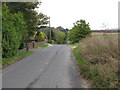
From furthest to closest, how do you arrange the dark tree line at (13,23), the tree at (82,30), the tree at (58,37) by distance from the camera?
1. the tree at (58,37)
2. the tree at (82,30)
3. the dark tree line at (13,23)

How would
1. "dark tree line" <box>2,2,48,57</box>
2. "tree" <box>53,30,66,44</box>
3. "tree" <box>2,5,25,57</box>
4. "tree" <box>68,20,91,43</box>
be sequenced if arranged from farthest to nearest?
"tree" <box>53,30,66,44</box>
"tree" <box>68,20,91,43</box>
"dark tree line" <box>2,2,48,57</box>
"tree" <box>2,5,25,57</box>

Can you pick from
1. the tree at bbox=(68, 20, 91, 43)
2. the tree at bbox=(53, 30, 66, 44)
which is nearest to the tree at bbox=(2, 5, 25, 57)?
the tree at bbox=(68, 20, 91, 43)

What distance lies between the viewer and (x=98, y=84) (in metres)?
6.26

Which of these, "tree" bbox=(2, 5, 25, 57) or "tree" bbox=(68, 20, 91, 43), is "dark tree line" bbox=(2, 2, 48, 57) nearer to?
"tree" bbox=(2, 5, 25, 57)

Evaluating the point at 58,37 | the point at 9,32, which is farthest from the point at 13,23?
the point at 58,37

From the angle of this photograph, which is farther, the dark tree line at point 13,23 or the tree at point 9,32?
the dark tree line at point 13,23

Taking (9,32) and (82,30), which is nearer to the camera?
(9,32)

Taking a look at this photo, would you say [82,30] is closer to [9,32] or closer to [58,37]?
[9,32]

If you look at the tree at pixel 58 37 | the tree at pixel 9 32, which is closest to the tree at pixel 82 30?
the tree at pixel 9 32

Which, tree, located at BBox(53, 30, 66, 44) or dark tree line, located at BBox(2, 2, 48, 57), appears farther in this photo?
tree, located at BBox(53, 30, 66, 44)

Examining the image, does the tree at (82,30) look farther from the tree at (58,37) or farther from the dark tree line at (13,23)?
the tree at (58,37)

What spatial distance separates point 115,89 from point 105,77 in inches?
25.9

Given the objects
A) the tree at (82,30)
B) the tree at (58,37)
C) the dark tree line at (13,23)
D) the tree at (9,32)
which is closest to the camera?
the tree at (9,32)

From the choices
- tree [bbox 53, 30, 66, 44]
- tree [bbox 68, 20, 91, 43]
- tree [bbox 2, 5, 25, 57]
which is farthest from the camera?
tree [bbox 53, 30, 66, 44]
